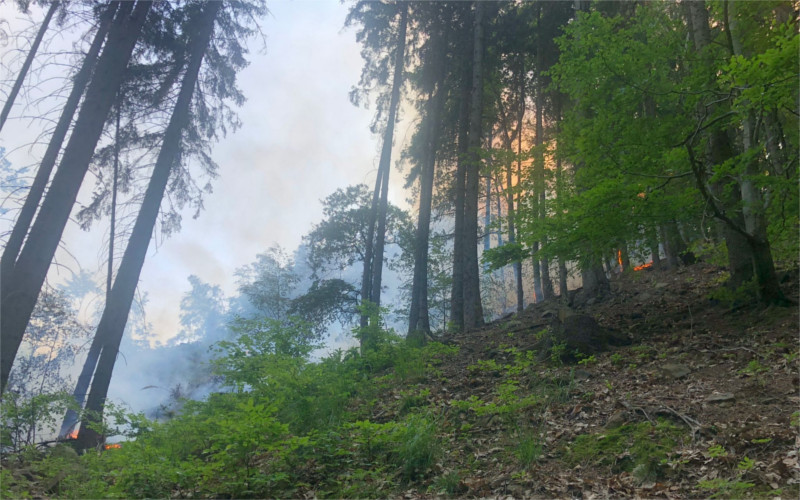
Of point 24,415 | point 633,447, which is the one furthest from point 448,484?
point 24,415

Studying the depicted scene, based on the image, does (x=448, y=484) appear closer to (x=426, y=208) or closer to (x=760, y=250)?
(x=760, y=250)

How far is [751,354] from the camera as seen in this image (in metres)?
5.45

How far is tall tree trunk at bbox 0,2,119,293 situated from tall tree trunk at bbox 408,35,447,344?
944 centimetres

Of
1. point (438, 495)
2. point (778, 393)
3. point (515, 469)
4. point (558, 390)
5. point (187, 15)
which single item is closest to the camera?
point (438, 495)

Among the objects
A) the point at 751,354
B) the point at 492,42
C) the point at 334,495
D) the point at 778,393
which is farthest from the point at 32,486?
the point at 492,42

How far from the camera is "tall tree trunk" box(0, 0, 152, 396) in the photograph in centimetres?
534

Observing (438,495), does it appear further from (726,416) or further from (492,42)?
(492,42)

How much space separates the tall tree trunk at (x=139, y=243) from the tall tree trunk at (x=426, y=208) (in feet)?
24.7

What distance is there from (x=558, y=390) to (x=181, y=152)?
11.0 metres

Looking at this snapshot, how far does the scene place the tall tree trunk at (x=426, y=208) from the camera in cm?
1381

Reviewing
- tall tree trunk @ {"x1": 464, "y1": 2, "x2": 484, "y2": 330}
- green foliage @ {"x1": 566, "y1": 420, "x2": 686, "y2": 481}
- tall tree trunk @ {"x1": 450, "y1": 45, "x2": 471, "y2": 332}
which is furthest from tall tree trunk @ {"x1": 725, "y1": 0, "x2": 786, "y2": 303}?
tall tree trunk @ {"x1": 464, "y1": 2, "x2": 484, "y2": 330}

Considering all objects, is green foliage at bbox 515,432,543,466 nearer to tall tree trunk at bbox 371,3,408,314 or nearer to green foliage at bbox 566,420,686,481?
green foliage at bbox 566,420,686,481

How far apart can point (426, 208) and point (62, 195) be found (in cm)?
1045

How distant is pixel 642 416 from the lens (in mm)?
4340
